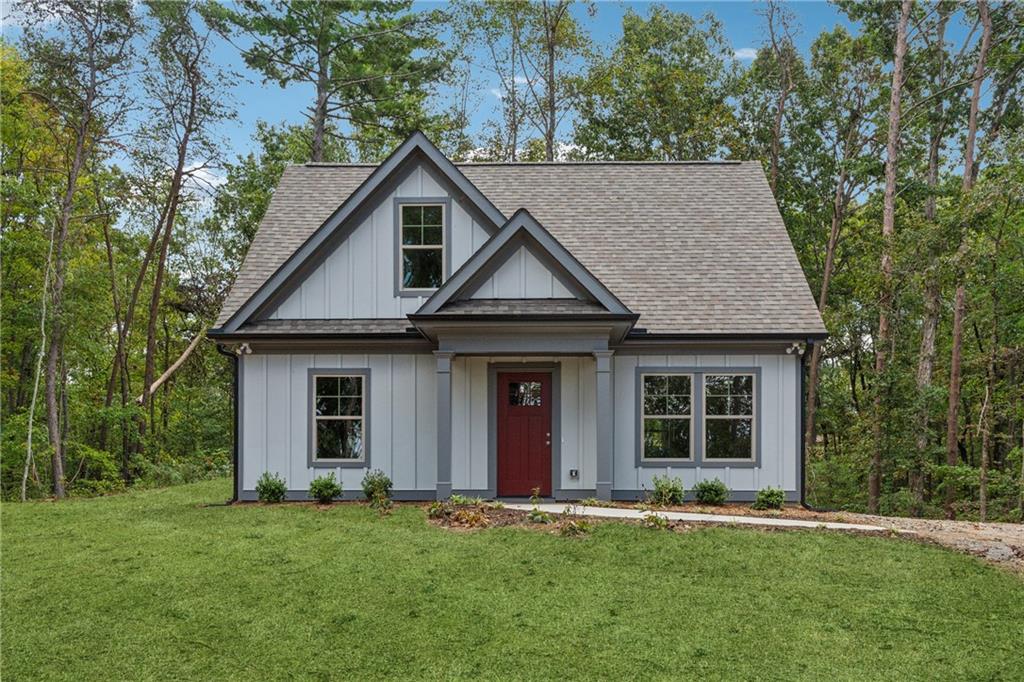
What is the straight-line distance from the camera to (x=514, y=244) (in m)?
12.5

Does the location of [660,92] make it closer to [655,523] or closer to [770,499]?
[770,499]

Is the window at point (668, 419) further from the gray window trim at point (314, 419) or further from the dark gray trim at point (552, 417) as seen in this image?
the gray window trim at point (314, 419)

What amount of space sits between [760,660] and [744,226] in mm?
10866

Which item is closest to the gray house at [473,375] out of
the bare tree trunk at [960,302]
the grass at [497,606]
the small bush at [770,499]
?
the small bush at [770,499]

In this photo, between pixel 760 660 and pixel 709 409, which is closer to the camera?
pixel 760 660

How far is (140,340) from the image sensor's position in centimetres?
2700

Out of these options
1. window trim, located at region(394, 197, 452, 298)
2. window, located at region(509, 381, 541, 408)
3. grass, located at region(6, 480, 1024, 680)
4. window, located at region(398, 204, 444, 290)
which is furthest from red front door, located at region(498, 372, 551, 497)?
grass, located at region(6, 480, 1024, 680)

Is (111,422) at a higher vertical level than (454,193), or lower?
lower

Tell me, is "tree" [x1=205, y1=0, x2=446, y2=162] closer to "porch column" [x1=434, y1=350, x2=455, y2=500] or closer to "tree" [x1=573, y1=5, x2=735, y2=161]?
"tree" [x1=573, y1=5, x2=735, y2=161]

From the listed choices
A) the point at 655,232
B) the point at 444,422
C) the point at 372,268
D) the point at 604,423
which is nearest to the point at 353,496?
the point at 444,422

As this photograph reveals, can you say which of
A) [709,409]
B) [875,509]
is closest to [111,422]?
[709,409]

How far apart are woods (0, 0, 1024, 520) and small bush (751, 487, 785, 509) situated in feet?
16.5

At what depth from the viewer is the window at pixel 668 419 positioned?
521 inches

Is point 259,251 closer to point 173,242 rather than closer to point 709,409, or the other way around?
point 709,409
